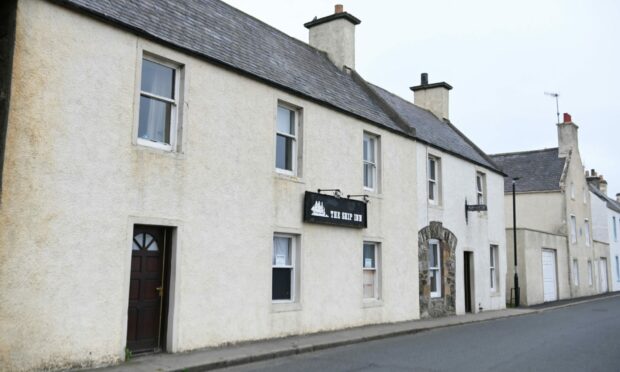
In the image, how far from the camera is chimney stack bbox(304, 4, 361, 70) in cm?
1886

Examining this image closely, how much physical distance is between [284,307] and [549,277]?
2258cm

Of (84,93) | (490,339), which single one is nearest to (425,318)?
(490,339)

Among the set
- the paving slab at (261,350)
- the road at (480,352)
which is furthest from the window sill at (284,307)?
the road at (480,352)

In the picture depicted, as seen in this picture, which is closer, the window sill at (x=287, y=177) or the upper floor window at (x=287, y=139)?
the window sill at (x=287, y=177)

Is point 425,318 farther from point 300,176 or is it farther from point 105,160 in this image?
point 105,160

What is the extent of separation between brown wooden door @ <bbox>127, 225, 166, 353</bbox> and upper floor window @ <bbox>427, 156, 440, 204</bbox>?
1115 cm

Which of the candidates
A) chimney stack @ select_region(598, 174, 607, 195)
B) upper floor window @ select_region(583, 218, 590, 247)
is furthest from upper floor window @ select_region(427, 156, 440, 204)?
chimney stack @ select_region(598, 174, 607, 195)

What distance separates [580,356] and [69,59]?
10632mm

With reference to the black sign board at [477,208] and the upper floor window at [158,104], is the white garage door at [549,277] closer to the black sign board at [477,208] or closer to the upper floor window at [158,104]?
the black sign board at [477,208]

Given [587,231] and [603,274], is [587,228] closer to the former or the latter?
[587,231]

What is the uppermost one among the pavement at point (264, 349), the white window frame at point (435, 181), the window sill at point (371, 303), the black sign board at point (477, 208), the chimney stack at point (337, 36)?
the chimney stack at point (337, 36)

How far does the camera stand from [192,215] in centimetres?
1058

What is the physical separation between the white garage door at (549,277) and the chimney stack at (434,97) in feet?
34.7

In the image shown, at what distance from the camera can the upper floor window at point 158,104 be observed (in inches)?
404
